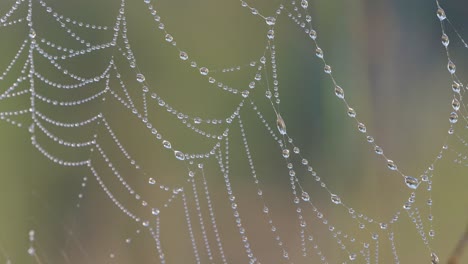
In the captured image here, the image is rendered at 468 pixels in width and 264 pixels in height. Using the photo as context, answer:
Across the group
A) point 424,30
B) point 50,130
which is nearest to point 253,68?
point 50,130

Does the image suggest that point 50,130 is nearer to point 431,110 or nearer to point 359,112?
point 359,112

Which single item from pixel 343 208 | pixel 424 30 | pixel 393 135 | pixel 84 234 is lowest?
pixel 84 234

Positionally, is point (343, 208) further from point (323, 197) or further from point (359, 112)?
point (359, 112)

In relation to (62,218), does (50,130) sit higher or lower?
higher

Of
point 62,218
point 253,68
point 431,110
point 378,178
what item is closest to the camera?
point 62,218

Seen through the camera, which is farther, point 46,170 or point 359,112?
point 359,112

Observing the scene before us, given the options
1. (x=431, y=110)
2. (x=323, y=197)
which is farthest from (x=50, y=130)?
(x=431, y=110)

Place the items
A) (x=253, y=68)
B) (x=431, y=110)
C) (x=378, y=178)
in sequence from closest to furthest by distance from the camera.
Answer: (x=253, y=68), (x=378, y=178), (x=431, y=110)
